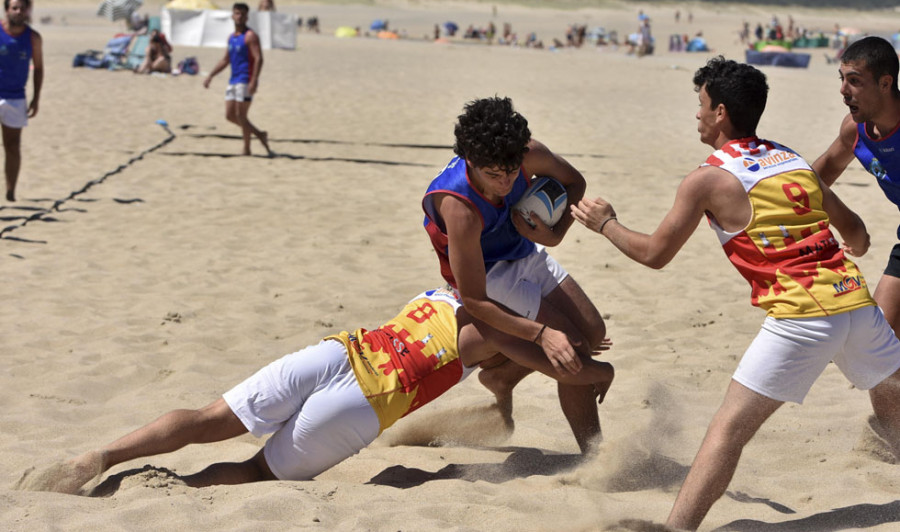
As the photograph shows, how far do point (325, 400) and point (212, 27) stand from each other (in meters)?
29.5

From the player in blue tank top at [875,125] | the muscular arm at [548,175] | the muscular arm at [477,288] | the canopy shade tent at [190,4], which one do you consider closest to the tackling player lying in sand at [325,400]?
the muscular arm at [477,288]

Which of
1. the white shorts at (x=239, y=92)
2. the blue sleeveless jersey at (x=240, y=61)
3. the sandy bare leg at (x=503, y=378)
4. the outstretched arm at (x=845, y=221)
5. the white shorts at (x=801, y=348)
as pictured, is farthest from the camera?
the blue sleeveless jersey at (x=240, y=61)

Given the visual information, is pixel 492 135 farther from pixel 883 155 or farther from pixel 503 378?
pixel 883 155

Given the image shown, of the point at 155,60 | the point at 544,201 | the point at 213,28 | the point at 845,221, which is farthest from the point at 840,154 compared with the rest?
the point at 213,28

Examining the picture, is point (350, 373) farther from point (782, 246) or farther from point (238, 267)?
point (238, 267)

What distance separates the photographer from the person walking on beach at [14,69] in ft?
A: 27.5

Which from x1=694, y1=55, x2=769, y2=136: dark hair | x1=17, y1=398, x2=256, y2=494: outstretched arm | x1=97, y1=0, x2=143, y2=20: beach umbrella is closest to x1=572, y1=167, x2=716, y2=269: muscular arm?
x1=694, y1=55, x2=769, y2=136: dark hair

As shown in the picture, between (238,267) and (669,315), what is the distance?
3.14m

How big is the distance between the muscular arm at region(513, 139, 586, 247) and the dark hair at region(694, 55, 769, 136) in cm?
79

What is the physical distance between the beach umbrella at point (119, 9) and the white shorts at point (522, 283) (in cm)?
3713

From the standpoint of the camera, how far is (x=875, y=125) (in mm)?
4000

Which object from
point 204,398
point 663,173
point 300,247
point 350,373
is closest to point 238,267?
point 300,247

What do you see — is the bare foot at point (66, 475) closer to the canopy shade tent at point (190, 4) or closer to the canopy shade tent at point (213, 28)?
the canopy shade tent at point (213, 28)

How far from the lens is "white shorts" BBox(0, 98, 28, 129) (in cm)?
847
